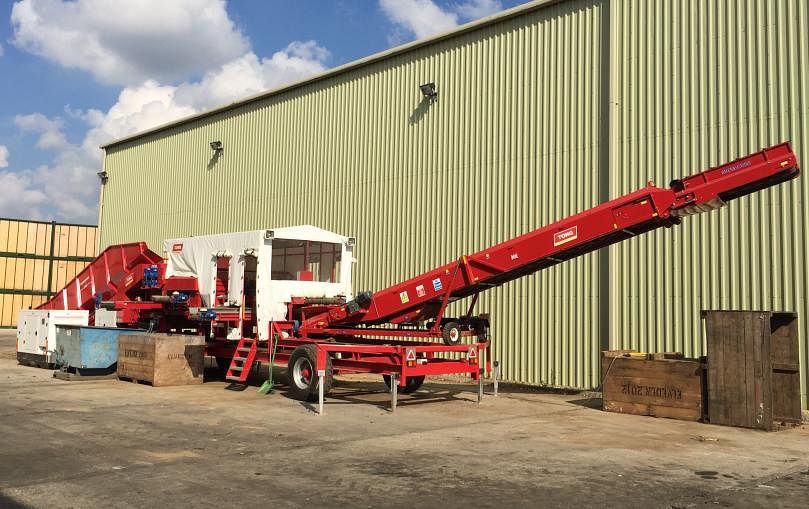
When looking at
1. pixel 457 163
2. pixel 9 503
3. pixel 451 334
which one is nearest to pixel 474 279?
pixel 451 334

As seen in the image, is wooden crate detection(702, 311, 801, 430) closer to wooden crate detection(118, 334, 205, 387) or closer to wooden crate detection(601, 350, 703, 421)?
wooden crate detection(601, 350, 703, 421)

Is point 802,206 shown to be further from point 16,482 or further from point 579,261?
point 16,482

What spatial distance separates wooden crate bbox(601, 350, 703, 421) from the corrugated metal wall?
29890mm

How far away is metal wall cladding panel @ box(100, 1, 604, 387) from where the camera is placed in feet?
49.2

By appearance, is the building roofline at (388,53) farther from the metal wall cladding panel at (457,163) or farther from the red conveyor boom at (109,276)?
the red conveyor boom at (109,276)

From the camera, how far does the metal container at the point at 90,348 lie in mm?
15125

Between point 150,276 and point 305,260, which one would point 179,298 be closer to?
point 150,276

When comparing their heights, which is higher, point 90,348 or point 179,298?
point 179,298

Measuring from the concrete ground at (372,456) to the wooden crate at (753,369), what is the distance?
1.29 feet

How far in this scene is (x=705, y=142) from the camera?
13.3 meters

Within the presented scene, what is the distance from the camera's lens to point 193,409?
36.1 feet

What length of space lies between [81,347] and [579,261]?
10788 mm

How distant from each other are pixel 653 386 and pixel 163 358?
920cm

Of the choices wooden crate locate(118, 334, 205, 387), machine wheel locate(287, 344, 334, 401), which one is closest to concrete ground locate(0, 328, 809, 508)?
machine wheel locate(287, 344, 334, 401)
